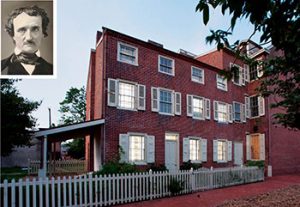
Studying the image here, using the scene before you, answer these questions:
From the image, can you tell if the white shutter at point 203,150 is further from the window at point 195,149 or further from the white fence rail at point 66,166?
the white fence rail at point 66,166

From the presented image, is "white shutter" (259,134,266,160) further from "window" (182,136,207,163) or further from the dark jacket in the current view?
the dark jacket

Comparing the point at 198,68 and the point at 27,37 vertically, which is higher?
the point at 198,68

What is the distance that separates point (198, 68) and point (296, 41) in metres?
17.2

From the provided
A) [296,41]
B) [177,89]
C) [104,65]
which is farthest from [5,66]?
[177,89]

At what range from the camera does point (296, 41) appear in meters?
3.13

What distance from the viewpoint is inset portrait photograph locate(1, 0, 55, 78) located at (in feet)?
10.3

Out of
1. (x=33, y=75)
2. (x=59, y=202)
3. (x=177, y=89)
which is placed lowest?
(x=59, y=202)

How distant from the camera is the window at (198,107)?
18.8 metres

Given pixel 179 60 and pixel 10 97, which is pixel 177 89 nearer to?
pixel 179 60

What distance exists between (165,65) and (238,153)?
9303mm

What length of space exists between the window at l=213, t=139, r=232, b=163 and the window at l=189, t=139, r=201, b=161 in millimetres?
1634

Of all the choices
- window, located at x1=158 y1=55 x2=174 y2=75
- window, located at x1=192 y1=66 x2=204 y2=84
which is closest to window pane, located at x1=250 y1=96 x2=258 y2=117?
window, located at x1=192 y1=66 x2=204 y2=84

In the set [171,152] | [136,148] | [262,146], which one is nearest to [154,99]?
[136,148]

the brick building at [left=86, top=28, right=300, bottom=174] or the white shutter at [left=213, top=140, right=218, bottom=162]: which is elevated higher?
the brick building at [left=86, top=28, right=300, bottom=174]
